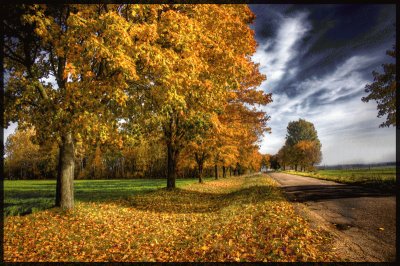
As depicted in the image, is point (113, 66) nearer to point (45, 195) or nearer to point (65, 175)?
point (65, 175)

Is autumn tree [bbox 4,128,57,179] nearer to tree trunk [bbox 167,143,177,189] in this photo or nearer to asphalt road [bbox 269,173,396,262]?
tree trunk [bbox 167,143,177,189]

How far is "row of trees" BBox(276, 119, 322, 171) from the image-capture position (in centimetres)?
7994

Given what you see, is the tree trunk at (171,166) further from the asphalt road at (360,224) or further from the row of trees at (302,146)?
the row of trees at (302,146)

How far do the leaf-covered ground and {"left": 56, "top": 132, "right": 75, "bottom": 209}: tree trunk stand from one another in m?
0.48

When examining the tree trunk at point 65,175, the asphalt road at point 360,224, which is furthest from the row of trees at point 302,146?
the tree trunk at point 65,175

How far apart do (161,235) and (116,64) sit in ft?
17.9

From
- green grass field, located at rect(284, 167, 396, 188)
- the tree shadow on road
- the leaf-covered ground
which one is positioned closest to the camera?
the leaf-covered ground

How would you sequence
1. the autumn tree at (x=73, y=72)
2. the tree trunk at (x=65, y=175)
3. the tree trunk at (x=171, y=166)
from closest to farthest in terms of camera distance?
the autumn tree at (x=73, y=72) → the tree trunk at (x=65, y=175) → the tree trunk at (x=171, y=166)

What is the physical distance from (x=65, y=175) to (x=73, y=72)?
17.7 ft

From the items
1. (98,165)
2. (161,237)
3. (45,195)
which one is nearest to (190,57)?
(161,237)

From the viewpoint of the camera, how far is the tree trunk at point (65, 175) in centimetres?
1020

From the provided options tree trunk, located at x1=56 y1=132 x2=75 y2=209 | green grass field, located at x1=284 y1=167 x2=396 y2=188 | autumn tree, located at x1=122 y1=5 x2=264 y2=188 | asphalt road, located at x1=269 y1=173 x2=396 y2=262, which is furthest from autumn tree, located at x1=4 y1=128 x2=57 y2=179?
asphalt road, located at x1=269 y1=173 x2=396 y2=262

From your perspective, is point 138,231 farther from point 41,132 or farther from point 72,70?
point 72,70

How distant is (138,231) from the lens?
851 centimetres
